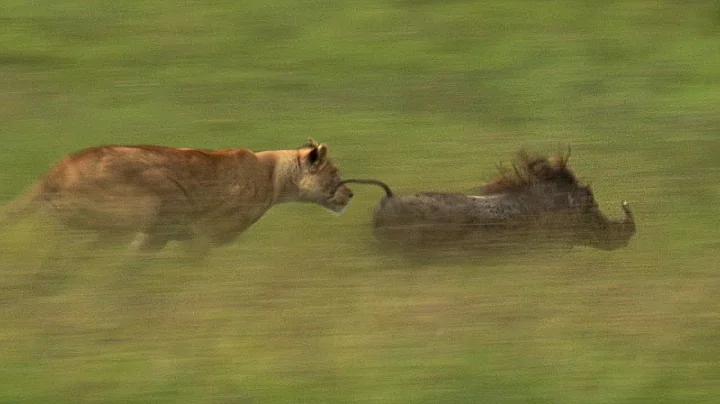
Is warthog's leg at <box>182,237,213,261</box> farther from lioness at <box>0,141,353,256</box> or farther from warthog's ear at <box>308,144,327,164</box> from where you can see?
warthog's ear at <box>308,144,327,164</box>

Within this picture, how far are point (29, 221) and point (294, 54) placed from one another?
4.74 metres

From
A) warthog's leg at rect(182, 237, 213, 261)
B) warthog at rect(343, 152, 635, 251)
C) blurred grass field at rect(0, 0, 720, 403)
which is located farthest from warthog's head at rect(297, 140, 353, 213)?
warthog's leg at rect(182, 237, 213, 261)

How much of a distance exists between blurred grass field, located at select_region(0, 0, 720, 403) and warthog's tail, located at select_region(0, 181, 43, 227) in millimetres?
277

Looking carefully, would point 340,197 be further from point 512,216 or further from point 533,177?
point 512,216

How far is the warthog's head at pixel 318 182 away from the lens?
24.9 feet

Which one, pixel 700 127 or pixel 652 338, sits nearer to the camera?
pixel 652 338

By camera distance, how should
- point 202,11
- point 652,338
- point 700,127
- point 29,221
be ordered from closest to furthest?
point 652,338, point 29,221, point 700,127, point 202,11

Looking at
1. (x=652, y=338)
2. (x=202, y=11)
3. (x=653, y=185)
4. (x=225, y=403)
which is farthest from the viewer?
(x=202, y=11)

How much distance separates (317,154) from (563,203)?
152 centimetres

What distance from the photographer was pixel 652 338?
16.6 feet

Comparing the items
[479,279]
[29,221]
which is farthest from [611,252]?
[29,221]

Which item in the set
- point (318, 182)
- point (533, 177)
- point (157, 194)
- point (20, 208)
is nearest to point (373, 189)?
point (318, 182)

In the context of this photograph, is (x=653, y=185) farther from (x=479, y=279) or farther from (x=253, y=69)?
(x=253, y=69)

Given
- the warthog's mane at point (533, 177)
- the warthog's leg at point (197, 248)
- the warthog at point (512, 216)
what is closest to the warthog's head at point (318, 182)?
the warthog at point (512, 216)
